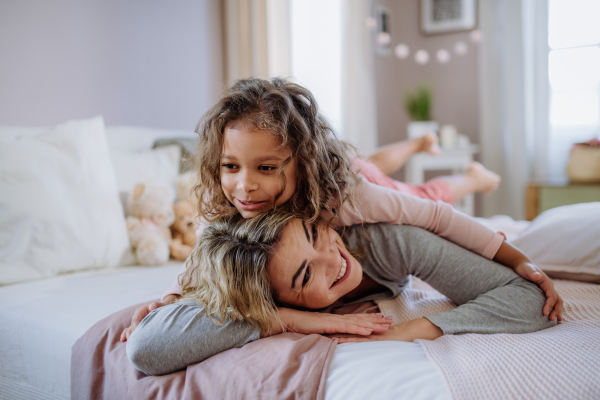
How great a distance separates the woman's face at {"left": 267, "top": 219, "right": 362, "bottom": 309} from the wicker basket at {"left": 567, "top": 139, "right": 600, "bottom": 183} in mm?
2451

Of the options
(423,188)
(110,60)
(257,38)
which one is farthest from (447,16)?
(110,60)

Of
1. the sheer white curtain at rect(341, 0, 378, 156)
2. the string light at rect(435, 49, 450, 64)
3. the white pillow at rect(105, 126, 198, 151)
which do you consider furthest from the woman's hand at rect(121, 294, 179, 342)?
the string light at rect(435, 49, 450, 64)

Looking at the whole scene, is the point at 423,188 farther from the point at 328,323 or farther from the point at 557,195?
the point at 557,195

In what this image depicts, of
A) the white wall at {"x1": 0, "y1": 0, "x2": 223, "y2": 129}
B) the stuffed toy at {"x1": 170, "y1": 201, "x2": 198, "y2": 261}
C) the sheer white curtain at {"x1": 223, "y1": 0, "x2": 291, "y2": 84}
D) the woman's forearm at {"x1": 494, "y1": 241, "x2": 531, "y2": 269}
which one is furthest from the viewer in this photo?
the sheer white curtain at {"x1": 223, "y1": 0, "x2": 291, "y2": 84}

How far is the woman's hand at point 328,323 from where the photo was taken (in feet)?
2.75

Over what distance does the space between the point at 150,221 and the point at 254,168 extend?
778 millimetres

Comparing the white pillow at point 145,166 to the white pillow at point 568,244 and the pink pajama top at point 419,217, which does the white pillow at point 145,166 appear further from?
the white pillow at point 568,244

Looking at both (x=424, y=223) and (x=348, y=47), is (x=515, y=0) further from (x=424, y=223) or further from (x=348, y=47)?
(x=424, y=223)

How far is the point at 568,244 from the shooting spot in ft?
3.91

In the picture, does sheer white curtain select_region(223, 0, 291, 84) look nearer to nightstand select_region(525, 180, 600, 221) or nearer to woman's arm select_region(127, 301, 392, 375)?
nightstand select_region(525, 180, 600, 221)

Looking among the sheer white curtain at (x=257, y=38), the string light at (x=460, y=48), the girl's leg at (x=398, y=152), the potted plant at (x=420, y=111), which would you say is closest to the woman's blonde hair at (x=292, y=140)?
the girl's leg at (x=398, y=152)

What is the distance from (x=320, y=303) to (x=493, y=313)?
0.33 meters

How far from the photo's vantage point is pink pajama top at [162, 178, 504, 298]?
1037 mm

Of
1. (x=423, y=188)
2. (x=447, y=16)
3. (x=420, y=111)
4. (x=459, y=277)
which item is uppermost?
(x=447, y=16)
